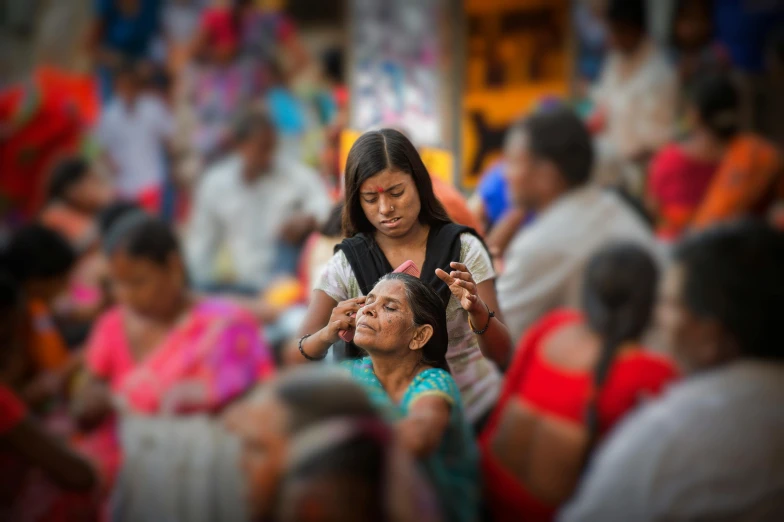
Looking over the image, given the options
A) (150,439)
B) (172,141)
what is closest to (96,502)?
(150,439)

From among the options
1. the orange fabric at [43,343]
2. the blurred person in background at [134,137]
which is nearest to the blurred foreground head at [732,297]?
the orange fabric at [43,343]

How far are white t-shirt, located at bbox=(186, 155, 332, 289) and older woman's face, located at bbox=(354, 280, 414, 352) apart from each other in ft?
6.79

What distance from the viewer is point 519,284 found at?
812 millimetres

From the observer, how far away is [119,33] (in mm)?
3604

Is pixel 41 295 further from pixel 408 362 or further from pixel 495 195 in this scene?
pixel 408 362

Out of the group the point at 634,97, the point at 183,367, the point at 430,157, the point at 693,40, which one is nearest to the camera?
the point at 430,157

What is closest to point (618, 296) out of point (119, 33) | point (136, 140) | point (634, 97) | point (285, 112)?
point (634, 97)

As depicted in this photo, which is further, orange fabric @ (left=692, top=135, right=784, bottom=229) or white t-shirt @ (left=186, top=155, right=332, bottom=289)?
white t-shirt @ (left=186, top=155, right=332, bottom=289)

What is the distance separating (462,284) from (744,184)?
4.43ft

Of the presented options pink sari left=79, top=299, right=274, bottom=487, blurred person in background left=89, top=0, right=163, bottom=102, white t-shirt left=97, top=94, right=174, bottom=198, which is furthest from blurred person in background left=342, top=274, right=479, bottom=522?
blurred person in background left=89, top=0, right=163, bottom=102

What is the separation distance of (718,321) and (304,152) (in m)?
2.44

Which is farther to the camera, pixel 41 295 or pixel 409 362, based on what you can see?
pixel 41 295

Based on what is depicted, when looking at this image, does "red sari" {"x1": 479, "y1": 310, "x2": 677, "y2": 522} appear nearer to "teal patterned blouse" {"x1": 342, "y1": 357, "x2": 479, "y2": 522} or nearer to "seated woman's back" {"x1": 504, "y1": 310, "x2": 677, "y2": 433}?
"seated woman's back" {"x1": 504, "y1": 310, "x2": 677, "y2": 433}

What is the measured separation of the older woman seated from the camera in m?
0.46
